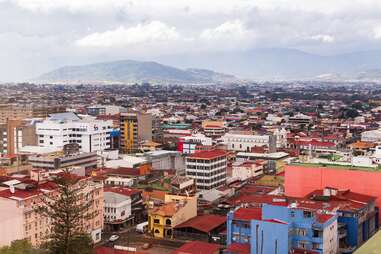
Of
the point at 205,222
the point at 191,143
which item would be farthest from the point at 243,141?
the point at 205,222

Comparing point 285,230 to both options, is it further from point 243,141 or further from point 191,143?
point 243,141

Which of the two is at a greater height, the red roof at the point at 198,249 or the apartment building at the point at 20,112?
the apartment building at the point at 20,112

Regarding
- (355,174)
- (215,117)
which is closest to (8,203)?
(355,174)

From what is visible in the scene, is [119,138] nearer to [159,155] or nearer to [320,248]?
[159,155]

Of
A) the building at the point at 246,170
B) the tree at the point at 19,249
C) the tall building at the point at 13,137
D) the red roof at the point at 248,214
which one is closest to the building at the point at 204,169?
the building at the point at 246,170

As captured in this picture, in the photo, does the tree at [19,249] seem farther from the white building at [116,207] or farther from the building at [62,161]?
the building at [62,161]
